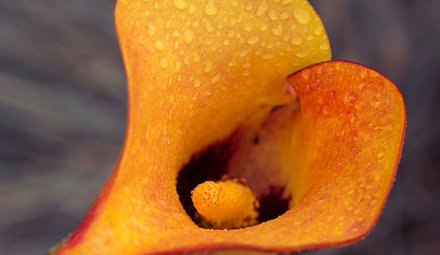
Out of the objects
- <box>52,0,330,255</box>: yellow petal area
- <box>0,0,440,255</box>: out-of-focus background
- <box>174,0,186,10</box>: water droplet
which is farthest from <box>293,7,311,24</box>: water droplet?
<box>0,0,440,255</box>: out-of-focus background

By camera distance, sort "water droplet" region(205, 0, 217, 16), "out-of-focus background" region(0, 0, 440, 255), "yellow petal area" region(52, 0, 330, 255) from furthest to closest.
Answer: "out-of-focus background" region(0, 0, 440, 255), "water droplet" region(205, 0, 217, 16), "yellow petal area" region(52, 0, 330, 255)

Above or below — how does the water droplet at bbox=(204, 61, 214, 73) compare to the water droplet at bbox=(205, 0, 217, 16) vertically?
below

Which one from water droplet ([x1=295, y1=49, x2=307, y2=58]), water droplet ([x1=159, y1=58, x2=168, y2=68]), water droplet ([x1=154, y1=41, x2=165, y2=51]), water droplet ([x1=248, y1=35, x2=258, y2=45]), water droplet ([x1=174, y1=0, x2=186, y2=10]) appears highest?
water droplet ([x1=248, y1=35, x2=258, y2=45])

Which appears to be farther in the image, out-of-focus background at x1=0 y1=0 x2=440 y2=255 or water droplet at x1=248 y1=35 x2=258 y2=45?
out-of-focus background at x1=0 y1=0 x2=440 y2=255

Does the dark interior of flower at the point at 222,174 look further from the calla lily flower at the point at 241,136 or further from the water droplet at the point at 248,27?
the water droplet at the point at 248,27

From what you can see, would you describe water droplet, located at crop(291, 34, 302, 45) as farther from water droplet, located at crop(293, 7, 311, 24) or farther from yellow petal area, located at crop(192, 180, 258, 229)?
yellow petal area, located at crop(192, 180, 258, 229)

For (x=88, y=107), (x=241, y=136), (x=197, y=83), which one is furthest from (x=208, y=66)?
(x=88, y=107)

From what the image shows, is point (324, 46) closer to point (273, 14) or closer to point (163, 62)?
point (273, 14)

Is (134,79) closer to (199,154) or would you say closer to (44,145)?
(199,154)
